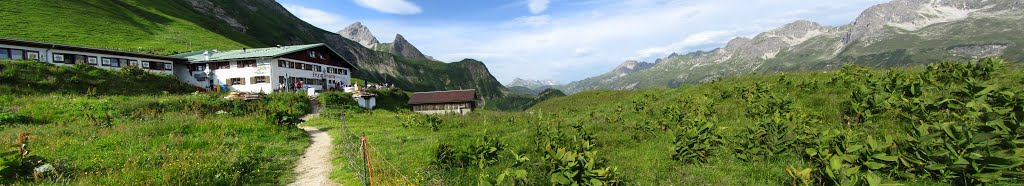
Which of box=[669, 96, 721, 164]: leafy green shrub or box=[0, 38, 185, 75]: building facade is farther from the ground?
box=[0, 38, 185, 75]: building facade

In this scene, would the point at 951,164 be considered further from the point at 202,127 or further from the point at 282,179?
the point at 202,127

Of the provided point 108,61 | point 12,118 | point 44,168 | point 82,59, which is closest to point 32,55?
point 82,59

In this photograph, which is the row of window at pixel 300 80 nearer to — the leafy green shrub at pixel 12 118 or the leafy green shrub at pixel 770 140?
the leafy green shrub at pixel 12 118

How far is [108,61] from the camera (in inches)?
1673

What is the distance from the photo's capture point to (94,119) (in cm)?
1962

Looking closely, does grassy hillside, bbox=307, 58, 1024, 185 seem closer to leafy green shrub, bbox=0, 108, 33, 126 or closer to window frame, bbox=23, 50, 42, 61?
leafy green shrub, bbox=0, 108, 33, 126

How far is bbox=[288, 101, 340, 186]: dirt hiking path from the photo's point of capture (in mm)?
11391

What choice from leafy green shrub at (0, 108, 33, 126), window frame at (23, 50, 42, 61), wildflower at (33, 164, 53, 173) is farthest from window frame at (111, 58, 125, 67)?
wildflower at (33, 164, 53, 173)

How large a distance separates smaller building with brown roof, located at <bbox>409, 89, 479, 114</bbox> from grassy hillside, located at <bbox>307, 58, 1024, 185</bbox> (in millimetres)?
54612

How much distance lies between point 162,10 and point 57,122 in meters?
104

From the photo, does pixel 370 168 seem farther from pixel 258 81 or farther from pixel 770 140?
pixel 258 81

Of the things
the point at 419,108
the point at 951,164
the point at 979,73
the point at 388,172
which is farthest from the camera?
the point at 419,108

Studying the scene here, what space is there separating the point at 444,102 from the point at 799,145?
67.4 metres

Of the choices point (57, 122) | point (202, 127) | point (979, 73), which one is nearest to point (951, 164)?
point (979, 73)
